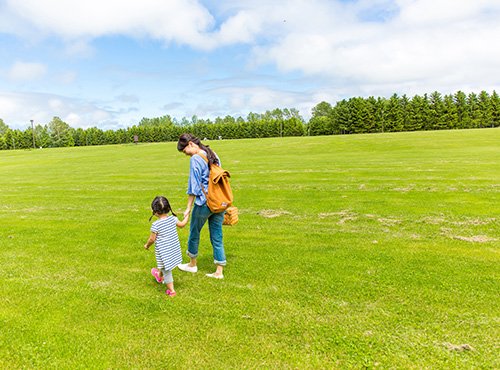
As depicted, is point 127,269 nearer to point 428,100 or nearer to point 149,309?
point 149,309

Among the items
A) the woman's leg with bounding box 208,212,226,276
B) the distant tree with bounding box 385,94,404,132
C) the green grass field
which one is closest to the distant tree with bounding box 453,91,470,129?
the distant tree with bounding box 385,94,404,132

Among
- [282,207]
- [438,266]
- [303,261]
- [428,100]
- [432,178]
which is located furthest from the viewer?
[428,100]

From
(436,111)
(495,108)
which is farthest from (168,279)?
(495,108)

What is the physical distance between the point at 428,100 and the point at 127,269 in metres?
99.4

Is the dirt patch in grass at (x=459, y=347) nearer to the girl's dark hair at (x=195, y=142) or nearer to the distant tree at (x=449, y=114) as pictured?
the girl's dark hair at (x=195, y=142)

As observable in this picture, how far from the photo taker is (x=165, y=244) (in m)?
5.05

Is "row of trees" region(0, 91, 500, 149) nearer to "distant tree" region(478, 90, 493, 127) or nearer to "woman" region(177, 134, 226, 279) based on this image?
"distant tree" region(478, 90, 493, 127)

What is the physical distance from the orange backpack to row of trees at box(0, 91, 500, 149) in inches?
3649

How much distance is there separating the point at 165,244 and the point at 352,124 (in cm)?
9415

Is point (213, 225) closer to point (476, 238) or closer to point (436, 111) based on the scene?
point (476, 238)

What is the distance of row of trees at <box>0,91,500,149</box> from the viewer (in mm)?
88812

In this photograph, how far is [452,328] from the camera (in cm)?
408

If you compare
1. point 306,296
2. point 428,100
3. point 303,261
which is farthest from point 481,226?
point 428,100

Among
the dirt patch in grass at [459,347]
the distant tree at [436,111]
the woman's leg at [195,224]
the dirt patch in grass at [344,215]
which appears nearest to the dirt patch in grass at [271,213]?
the dirt patch in grass at [344,215]
